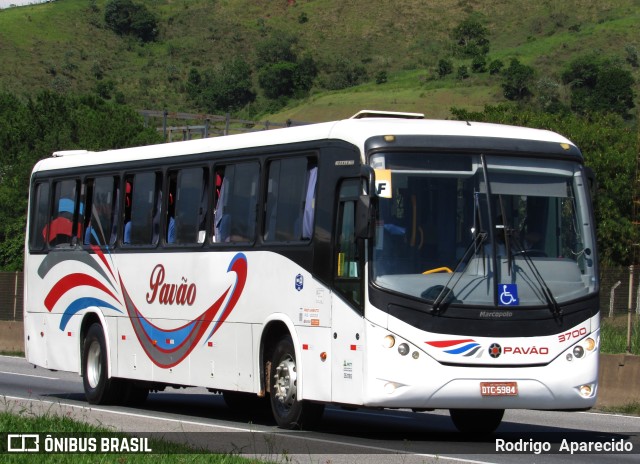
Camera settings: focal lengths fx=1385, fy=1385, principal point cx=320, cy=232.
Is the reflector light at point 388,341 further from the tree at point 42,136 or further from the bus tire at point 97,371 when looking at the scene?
the tree at point 42,136

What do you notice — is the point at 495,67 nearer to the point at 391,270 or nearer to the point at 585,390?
the point at 585,390

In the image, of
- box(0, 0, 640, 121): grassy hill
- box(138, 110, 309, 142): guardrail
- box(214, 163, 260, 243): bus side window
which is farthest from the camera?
box(0, 0, 640, 121): grassy hill

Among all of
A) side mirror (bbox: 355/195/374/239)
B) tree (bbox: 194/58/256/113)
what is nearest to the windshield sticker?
side mirror (bbox: 355/195/374/239)

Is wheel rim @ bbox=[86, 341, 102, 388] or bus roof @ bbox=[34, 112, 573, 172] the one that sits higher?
bus roof @ bbox=[34, 112, 573, 172]

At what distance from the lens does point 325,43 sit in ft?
604

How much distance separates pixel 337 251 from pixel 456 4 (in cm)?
18330

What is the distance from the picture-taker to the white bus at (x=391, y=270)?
44.9 ft

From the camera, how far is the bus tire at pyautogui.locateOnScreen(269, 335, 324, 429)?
15.2 metres

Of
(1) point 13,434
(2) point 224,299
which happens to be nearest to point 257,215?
(2) point 224,299

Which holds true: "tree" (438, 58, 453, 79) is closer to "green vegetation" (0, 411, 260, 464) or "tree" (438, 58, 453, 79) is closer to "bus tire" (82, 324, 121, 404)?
"bus tire" (82, 324, 121, 404)

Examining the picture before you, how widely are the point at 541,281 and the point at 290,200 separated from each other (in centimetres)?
315

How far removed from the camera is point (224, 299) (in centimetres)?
1688

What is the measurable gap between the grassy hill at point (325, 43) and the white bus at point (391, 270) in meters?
103

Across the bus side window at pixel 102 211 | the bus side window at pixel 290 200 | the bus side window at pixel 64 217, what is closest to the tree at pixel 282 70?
the bus side window at pixel 64 217
